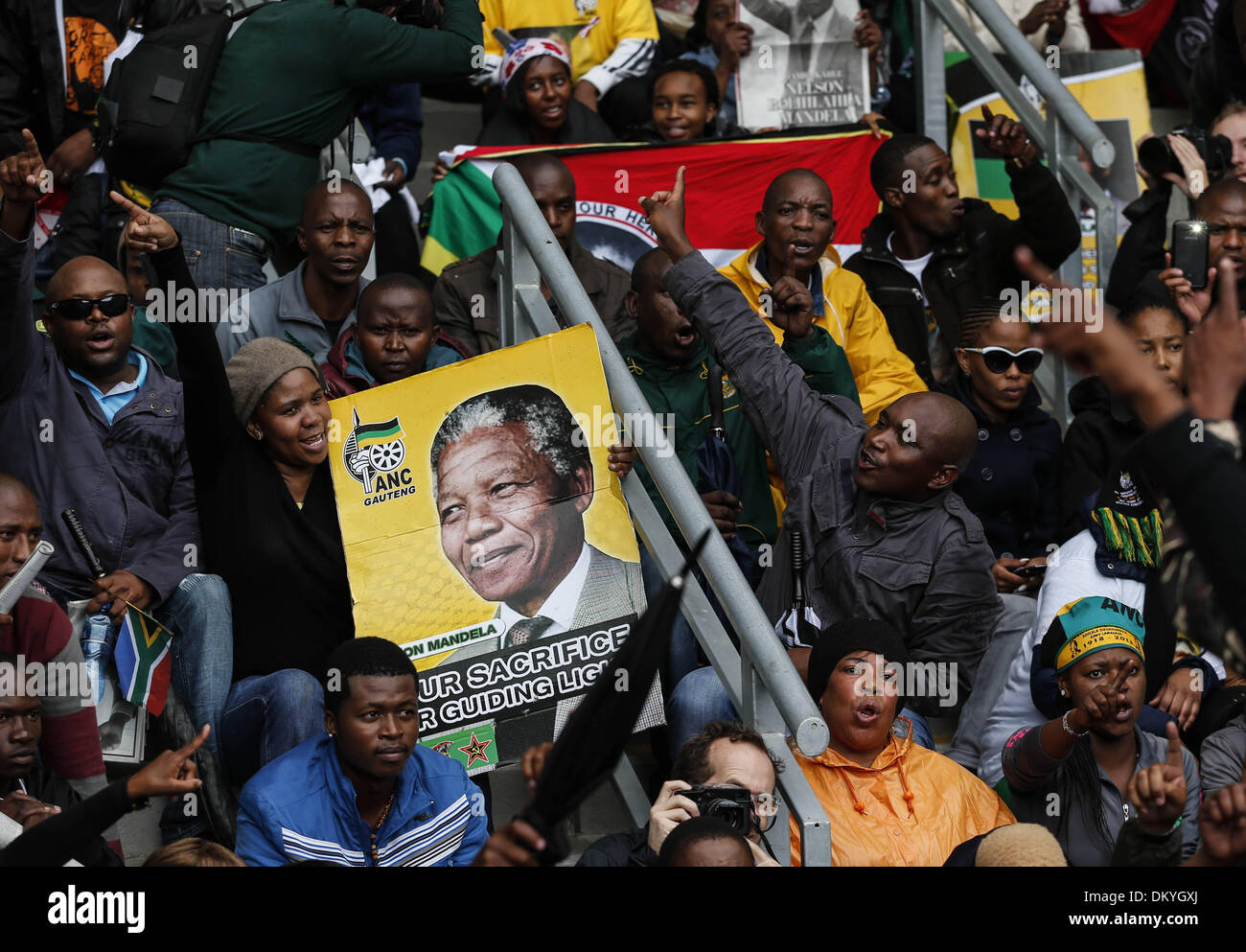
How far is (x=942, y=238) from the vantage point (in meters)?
7.28

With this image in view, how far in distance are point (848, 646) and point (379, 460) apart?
4.94 ft

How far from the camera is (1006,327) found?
2762mm

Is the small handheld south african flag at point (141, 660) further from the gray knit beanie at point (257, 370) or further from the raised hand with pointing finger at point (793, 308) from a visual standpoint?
the raised hand with pointing finger at point (793, 308)

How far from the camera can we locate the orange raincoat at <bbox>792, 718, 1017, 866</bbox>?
4.76 meters

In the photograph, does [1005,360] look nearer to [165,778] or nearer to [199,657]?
[199,657]

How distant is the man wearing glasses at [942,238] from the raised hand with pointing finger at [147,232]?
306 centimetres

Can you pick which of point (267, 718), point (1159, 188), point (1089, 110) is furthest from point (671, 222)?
point (1089, 110)

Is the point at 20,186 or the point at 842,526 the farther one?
the point at 842,526

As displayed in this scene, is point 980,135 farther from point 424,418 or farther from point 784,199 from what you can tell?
point 424,418

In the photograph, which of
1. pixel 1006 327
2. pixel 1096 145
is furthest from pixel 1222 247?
pixel 1006 327

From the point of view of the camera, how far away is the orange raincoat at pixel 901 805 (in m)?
4.76

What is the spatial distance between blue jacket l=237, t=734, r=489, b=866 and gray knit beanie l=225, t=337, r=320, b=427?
3.84ft

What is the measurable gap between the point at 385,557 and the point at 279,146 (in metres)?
2.22

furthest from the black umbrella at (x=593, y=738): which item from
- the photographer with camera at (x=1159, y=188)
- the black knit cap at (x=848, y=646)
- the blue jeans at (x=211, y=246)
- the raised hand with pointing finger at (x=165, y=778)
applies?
the photographer with camera at (x=1159, y=188)
